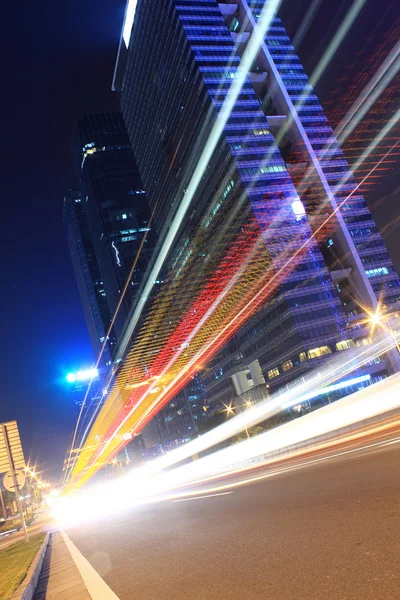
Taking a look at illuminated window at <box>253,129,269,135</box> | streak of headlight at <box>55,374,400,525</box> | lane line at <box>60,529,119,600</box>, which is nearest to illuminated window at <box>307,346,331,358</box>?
illuminated window at <box>253,129,269,135</box>

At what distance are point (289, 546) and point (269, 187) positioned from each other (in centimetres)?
9995

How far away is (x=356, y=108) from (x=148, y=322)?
63.1 metres

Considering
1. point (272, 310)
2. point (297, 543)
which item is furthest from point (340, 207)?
point (297, 543)

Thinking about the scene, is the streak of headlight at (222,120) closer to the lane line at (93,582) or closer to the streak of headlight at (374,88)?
the streak of headlight at (374,88)

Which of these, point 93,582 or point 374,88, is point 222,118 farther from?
point 93,582

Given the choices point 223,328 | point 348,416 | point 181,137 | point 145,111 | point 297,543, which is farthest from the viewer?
point 145,111

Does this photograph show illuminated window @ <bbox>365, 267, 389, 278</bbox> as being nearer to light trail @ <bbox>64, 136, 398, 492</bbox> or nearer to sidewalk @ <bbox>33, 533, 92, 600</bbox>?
light trail @ <bbox>64, 136, 398, 492</bbox>

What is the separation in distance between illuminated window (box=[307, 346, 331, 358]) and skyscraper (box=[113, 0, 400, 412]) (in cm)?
22

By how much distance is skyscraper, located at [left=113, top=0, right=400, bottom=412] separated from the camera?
313 ft

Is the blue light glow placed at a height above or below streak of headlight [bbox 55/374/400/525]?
above

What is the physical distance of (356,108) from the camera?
98188mm

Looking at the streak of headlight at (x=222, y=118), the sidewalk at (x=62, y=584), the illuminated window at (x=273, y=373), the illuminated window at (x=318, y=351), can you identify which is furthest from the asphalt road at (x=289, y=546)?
the streak of headlight at (x=222, y=118)

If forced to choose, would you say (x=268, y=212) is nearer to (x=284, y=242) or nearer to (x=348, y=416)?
(x=284, y=242)

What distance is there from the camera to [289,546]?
5727 mm
